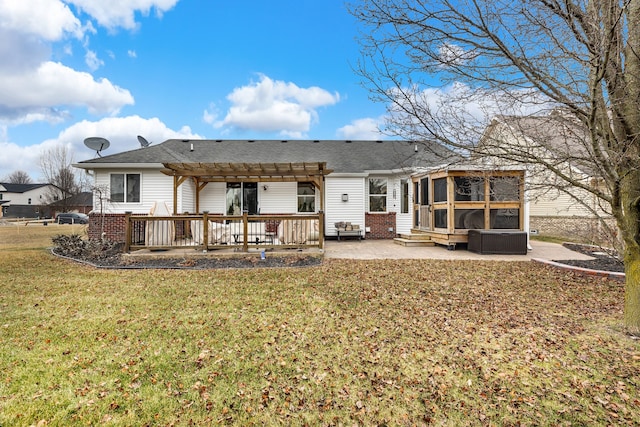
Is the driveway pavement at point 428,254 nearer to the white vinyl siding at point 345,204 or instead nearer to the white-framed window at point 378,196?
the white vinyl siding at point 345,204

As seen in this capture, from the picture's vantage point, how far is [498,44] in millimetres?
3129

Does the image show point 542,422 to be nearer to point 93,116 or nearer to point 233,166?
point 233,166

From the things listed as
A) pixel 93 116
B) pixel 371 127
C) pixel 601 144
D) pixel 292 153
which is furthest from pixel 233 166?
pixel 93 116

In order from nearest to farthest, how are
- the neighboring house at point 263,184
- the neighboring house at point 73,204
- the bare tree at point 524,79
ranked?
the bare tree at point 524,79
the neighboring house at point 263,184
the neighboring house at point 73,204

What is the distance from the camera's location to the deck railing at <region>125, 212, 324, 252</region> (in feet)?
29.8

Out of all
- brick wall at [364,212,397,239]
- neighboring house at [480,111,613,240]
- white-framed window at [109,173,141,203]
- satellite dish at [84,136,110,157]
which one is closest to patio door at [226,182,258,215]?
white-framed window at [109,173,141,203]

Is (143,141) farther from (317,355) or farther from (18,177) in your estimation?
(18,177)

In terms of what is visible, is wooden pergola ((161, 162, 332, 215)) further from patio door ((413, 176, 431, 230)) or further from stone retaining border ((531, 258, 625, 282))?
stone retaining border ((531, 258, 625, 282))

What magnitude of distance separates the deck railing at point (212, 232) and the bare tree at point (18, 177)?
255ft

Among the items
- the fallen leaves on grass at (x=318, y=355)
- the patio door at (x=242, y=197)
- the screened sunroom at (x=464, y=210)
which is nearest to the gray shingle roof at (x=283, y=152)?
the patio door at (x=242, y=197)

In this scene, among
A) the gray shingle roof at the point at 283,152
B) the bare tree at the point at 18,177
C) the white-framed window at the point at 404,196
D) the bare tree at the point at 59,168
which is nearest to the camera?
the gray shingle roof at the point at 283,152

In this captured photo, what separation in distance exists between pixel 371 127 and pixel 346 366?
2.75 m

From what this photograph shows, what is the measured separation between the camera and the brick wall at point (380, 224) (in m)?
13.9

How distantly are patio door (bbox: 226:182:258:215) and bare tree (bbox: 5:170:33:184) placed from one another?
76.4m
